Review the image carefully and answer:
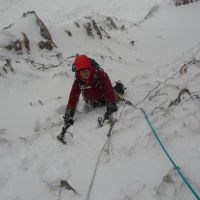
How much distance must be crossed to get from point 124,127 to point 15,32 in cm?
565

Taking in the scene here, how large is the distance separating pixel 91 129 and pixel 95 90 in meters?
0.77

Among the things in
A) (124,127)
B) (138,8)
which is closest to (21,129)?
(124,127)

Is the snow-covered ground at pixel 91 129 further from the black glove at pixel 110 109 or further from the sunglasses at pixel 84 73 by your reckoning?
the sunglasses at pixel 84 73

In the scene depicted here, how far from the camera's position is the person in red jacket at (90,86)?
17.0 feet

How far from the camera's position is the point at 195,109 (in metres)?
4.55

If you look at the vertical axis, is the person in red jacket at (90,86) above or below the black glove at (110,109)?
above

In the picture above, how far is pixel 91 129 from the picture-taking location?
5281 mm

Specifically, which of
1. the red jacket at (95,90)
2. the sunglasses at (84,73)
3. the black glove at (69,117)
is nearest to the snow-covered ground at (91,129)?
the black glove at (69,117)

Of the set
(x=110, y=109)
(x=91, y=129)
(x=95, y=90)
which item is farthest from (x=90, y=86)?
(x=91, y=129)

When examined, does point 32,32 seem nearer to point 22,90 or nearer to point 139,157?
point 22,90

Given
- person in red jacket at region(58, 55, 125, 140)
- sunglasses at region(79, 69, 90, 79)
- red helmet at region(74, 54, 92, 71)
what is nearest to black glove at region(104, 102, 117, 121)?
person in red jacket at region(58, 55, 125, 140)

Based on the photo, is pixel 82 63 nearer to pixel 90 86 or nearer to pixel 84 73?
pixel 84 73

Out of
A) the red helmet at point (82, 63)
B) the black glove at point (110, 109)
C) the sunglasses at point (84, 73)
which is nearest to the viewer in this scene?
the red helmet at point (82, 63)

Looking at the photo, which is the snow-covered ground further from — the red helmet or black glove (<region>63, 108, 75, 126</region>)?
the red helmet
